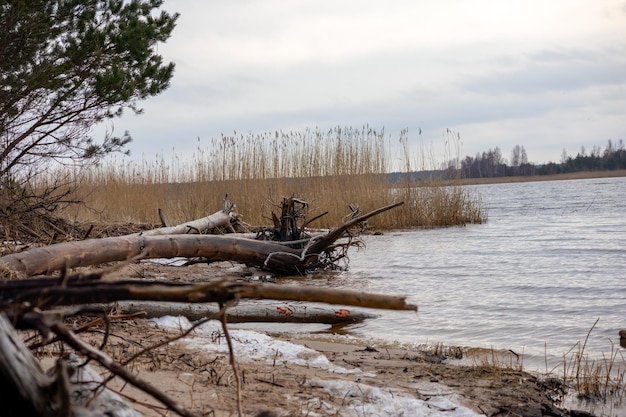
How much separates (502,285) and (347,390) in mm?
5758

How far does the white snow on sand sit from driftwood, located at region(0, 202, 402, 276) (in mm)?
861

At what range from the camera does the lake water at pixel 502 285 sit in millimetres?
5723

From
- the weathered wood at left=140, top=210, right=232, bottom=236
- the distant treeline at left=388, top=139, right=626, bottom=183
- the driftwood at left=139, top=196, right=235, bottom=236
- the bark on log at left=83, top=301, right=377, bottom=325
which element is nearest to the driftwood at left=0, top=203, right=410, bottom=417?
the bark on log at left=83, top=301, right=377, bottom=325

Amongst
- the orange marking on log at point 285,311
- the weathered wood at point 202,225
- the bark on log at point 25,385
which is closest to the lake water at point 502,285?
the orange marking on log at point 285,311

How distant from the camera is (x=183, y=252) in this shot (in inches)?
287

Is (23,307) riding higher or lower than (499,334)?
higher

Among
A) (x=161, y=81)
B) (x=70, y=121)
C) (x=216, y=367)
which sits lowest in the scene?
(x=216, y=367)

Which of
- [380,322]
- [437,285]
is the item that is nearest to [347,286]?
[437,285]

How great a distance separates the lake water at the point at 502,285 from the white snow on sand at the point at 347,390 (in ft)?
4.48

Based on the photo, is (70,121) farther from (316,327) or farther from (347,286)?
(316,327)

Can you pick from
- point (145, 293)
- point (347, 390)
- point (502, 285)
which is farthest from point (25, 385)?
point (502, 285)

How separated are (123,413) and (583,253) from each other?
1111 centimetres

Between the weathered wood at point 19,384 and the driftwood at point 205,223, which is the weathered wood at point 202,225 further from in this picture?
the weathered wood at point 19,384

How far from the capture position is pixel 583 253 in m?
11.6
